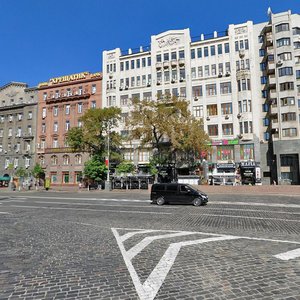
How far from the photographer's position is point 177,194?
20859 millimetres

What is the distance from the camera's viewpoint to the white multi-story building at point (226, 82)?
44.2 m

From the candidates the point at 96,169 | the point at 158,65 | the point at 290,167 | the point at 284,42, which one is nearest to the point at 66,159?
the point at 96,169

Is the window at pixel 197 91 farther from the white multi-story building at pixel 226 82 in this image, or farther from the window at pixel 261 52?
the window at pixel 261 52

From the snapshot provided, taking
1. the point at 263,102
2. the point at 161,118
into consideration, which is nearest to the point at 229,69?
the point at 263,102

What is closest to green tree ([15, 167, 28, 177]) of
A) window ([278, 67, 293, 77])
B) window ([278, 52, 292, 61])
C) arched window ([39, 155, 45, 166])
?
arched window ([39, 155, 45, 166])

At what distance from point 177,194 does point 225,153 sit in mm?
27654

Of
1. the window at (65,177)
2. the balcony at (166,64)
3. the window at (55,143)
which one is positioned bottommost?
the window at (65,177)

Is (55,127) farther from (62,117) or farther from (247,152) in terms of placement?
(247,152)

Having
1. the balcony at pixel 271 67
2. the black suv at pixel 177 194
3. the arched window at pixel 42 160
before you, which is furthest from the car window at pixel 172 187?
the arched window at pixel 42 160

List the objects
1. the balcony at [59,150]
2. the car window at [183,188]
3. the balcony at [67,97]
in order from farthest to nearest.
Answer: the balcony at [67,97] → the balcony at [59,150] → the car window at [183,188]

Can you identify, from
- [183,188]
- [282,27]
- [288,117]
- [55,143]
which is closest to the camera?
[183,188]

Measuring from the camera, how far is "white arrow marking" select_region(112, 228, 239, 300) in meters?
5.17

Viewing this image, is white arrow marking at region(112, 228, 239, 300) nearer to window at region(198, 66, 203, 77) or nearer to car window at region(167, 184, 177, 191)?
car window at region(167, 184, 177, 191)

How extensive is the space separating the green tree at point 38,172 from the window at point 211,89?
36.8 meters
